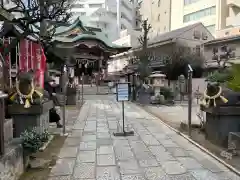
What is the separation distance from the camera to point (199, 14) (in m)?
37.3

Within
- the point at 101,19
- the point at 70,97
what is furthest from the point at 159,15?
the point at 70,97

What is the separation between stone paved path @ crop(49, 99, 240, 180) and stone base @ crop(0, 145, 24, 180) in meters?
0.57

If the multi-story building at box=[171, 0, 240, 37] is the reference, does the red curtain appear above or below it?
below

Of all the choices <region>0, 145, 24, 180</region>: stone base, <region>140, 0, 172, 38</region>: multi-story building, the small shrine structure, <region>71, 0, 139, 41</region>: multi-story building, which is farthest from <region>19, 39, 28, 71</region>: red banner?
<region>71, 0, 139, 41</region>: multi-story building

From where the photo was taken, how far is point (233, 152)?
5.24 meters

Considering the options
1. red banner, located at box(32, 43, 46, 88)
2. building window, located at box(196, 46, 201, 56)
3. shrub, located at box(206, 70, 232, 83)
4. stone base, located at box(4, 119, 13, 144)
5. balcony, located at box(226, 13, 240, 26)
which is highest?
balcony, located at box(226, 13, 240, 26)

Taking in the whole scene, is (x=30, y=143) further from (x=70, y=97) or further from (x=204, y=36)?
(x=204, y=36)

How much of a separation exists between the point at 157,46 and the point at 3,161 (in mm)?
26976

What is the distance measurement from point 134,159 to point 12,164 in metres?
2.38

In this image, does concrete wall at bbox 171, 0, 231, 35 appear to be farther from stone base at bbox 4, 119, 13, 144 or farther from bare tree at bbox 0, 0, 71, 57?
stone base at bbox 4, 119, 13, 144

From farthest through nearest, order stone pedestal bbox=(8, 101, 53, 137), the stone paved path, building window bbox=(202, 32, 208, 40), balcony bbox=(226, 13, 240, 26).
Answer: balcony bbox=(226, 13, 240, 26)
building window bbox=(202, 32, 208, 40)
stone pedestal bbox=(8, 101, 53, 137)
the stone paved path

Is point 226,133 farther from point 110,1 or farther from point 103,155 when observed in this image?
point 110,1

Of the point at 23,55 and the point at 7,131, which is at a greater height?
the point at 23,55

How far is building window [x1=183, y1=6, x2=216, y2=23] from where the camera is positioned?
35.1 meters
